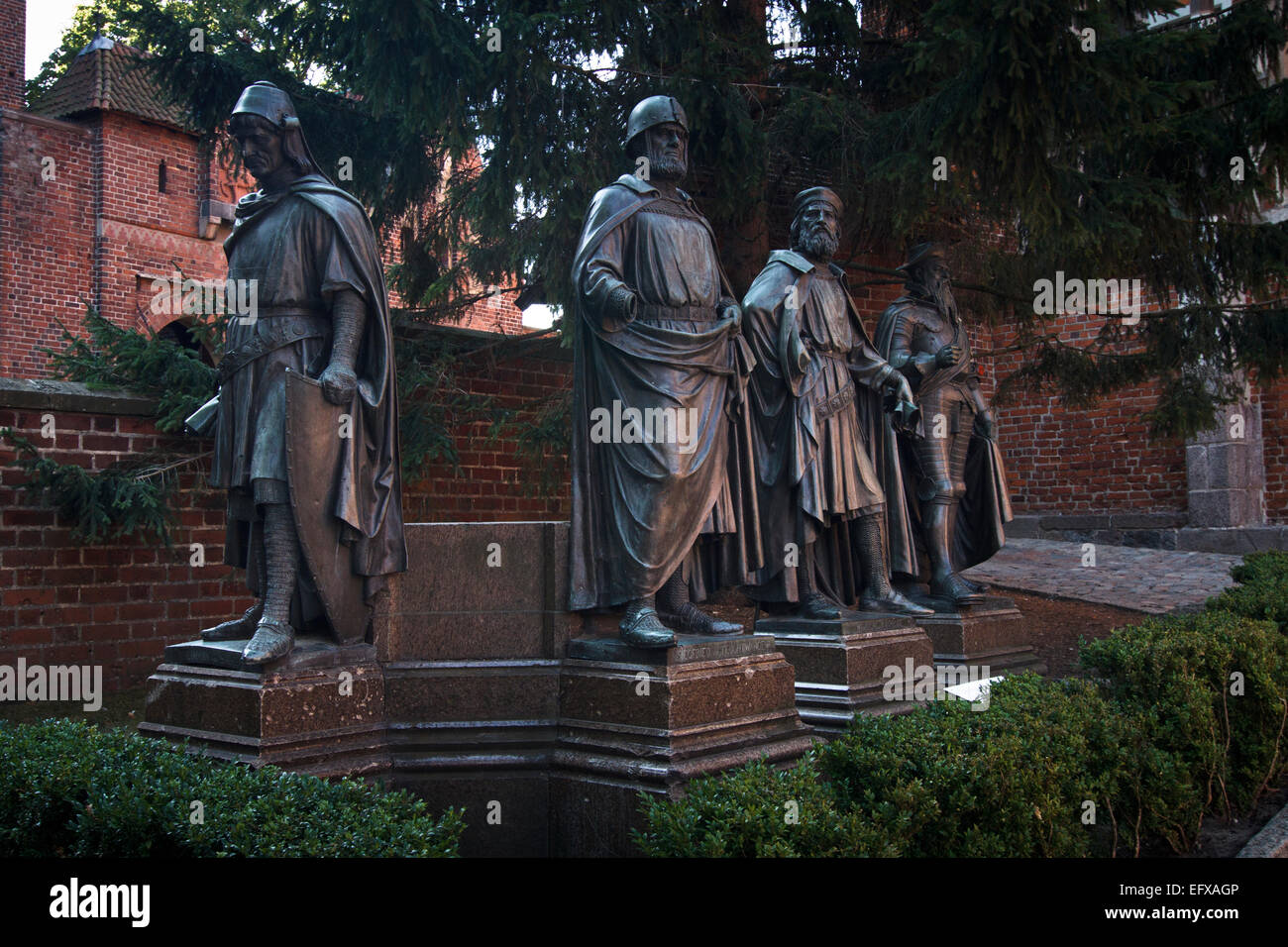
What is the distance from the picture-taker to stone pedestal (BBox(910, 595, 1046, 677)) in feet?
22.4

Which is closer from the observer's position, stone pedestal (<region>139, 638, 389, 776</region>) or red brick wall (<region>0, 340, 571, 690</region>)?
stone pedestal (<region>139, 638, 389, 776</region>)

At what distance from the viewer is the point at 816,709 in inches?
218

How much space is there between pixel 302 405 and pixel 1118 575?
11502mm

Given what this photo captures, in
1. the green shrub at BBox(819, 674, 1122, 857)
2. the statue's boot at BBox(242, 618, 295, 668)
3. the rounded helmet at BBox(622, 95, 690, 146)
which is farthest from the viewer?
the rounded helmet at BBox(622, 95, 690, 146)

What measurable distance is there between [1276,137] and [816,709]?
6.81 metres

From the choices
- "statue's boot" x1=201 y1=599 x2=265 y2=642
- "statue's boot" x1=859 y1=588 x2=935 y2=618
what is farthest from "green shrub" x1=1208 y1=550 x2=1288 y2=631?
"statue's boot" x1=201 y1=599 x2=265 y2=642

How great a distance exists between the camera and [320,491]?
14.1ft

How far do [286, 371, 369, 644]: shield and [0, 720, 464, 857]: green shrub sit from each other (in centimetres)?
94

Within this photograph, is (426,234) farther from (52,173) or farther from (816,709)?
(52,173)

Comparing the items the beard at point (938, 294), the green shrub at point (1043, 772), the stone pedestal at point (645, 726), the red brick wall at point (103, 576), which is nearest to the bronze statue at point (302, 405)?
the stone pedestal at point (645, 726)

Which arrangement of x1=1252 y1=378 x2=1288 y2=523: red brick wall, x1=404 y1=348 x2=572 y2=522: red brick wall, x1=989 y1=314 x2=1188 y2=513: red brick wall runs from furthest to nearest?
x1=989 y1=314 x2=1188 y2=513: red brick wall < x1=1252 y1=378 x2=1288 y2=523: red brick wall < x1=404 y1=348 x2=572 y2=522: red brick wall

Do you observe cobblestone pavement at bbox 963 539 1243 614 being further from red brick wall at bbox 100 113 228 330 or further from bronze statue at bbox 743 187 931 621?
red brick wall at bbox 100 113 228 330
